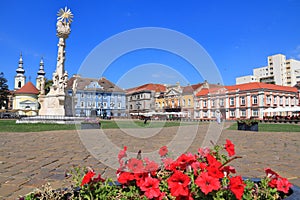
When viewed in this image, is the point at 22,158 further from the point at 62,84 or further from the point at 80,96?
the point at 80,96

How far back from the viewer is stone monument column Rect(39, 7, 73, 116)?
23188 millimetres

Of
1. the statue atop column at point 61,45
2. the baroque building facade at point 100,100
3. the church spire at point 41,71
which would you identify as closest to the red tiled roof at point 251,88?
the baroque building facade at point 100,100

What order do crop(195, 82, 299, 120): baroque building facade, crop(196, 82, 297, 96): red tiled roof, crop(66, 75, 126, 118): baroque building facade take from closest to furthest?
1. crop(195, 82, 299, 120): baroque building facade
2. crop(196, 82, 297, 96): red tiled roof
3. crop(66, 75, 126, 118): baroque building facade

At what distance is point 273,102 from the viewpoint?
53750 millimetres

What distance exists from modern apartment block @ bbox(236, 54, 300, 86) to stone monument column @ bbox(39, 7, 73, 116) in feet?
275

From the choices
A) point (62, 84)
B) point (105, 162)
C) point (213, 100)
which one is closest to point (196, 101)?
point (213, 100)

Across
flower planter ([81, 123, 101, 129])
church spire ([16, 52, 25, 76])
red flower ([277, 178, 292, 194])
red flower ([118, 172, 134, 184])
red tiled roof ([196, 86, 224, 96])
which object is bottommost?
flower planter ([81, 123, 101, 129])

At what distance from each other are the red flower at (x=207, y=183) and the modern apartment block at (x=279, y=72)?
9907cm

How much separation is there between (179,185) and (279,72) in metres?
102

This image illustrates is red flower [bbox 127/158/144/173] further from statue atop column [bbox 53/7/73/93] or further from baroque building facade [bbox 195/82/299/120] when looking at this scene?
baroque building facade [bbox 195/82/299/120]

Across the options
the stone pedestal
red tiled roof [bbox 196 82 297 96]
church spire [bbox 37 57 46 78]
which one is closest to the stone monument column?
the stone pedestal

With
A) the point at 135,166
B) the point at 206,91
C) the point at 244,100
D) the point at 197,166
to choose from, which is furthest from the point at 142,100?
the point at 197,166

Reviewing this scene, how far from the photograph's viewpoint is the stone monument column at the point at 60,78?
23188mm

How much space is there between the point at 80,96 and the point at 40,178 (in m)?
58.7
